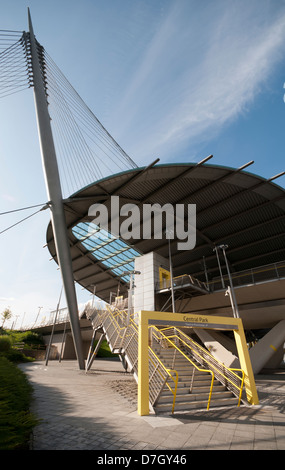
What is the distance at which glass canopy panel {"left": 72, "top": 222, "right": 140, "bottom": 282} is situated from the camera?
27.4 metres

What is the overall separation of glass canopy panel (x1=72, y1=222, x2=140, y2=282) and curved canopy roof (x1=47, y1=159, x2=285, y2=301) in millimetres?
116

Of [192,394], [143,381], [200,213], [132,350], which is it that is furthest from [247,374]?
[200,213]

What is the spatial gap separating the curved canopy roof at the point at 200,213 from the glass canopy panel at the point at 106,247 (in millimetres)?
116

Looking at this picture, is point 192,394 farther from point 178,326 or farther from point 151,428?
point 151,428

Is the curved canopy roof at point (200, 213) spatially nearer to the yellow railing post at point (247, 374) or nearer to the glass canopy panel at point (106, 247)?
the glass canopy panel at point (106, 247)

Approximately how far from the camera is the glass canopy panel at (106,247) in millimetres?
27422

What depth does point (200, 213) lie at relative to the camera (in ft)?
74.1

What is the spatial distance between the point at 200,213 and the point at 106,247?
14.5 metres

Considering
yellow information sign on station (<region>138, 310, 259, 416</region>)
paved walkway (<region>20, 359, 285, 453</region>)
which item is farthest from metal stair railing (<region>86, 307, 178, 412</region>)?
paved walkway (<region>20, 359, 285, 453</region>)

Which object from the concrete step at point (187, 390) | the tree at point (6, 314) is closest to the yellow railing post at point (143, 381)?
the concrete step at point (187, 390)

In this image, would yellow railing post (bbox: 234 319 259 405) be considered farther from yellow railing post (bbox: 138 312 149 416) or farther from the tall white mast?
the tall white mast
